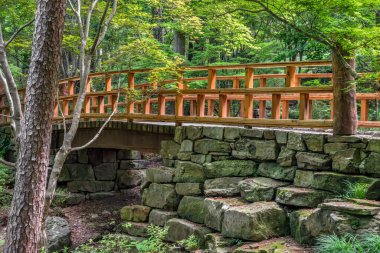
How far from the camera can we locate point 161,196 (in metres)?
8.09

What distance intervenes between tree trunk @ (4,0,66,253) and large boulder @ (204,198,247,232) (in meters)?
2.68

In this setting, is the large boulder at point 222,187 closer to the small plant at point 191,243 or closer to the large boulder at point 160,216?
the small plant at point 191,243

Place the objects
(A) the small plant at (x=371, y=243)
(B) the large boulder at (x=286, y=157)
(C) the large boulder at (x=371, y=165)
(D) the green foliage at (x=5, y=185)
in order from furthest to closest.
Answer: (D) the green foliage at (x=5, y=185) < (B) the large boulder at (x=286, y=157) < (C) the large boulder at (x=371, y=165) < (A) the small plant at (x=371, y=243)

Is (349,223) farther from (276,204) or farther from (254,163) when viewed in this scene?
(254,163)

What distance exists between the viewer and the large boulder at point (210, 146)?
747 cm

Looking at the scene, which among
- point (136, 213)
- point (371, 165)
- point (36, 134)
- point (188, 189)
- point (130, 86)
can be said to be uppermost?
point (130, 86)

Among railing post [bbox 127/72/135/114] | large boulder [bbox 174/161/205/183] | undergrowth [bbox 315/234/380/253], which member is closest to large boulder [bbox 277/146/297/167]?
large boulder [bbox 174/161/205/183]

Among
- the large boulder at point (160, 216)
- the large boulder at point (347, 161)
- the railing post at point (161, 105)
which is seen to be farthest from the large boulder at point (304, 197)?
the railing post at point (161, 105)

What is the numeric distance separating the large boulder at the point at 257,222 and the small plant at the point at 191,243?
76cm

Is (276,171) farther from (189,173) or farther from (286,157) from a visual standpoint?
Answer: (189,173)

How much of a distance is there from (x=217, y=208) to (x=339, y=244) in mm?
2186

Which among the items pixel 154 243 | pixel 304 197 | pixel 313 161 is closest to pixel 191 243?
pixel 154 243

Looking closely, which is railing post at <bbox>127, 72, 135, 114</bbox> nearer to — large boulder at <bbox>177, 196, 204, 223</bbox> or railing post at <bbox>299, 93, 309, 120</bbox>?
large boulder at <bbox>177, 196, 204, 223</bbox>

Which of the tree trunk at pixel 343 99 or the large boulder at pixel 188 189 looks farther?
the large boulder at pixel 188 189
